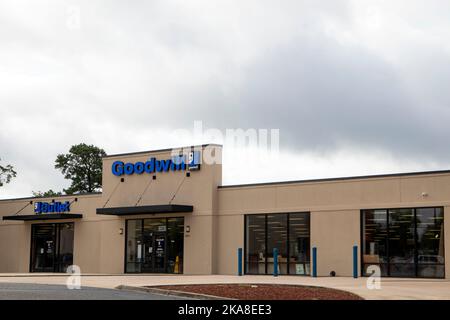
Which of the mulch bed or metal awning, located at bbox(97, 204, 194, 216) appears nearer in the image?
the mulch bed

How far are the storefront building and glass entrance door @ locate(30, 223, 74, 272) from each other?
61mm

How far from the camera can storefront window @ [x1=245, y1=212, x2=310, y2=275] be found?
3284 cm

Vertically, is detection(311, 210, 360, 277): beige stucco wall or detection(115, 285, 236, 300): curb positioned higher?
detection(311, 210, 360, 277): beige stucco wall

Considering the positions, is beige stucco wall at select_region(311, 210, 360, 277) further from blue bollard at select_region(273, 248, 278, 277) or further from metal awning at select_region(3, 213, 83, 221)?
metal awning at select_region(3, 213, 83, 221)

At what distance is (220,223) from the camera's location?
35.7m

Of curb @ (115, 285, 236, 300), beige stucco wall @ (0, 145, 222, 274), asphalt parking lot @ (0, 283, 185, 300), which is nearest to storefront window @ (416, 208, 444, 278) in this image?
beige stucco wall @ (0, 145, 222, 274)

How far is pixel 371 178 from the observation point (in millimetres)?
30859

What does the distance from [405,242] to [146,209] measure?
12460 mm

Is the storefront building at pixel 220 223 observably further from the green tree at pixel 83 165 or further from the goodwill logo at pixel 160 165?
the green tree at pixel 83 165

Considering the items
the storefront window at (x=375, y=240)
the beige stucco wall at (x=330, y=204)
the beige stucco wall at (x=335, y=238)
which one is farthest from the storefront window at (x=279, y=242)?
the storefront window at (x=375, y=240)

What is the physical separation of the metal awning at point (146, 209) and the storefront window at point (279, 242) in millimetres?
A: 3133

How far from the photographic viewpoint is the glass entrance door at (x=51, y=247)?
4216 centimetres
